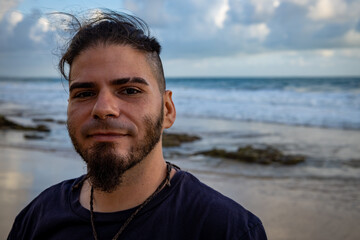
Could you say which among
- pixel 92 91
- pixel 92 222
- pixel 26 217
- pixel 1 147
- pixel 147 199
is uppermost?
pixel 92 91

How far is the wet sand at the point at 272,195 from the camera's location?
4.37 metres

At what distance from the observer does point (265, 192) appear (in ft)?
18.4

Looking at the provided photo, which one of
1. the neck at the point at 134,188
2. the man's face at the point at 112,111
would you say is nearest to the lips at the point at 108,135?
the man's face at the point at 112,111

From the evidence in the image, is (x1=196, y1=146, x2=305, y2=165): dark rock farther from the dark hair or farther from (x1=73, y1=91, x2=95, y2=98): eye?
(x1=73, y1=91, x2=95, y2=98): eye

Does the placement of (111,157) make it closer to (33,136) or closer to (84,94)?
(84,94)

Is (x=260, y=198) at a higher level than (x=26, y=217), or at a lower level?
lower

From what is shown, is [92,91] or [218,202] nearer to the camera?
[218,202]

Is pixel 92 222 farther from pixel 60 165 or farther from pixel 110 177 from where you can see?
pixel 60 165

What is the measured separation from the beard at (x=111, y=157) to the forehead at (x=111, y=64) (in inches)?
8.0

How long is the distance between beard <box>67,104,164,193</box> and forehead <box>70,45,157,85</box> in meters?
0.20

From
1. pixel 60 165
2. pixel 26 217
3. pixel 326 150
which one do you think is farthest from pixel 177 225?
pixel 326 150

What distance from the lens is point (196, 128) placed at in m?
12.5

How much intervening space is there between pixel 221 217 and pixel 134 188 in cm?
41

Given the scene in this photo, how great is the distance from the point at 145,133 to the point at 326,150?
26.2 ft
